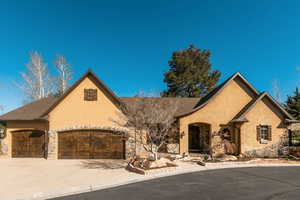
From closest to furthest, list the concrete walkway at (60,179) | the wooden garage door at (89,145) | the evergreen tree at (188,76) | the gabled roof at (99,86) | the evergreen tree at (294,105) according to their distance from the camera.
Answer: the concrete walkway at (60,179), the wooden garage door at (89,145), the gabled roof at (99,86), the evergreen tree at (294,105), the evergreen tree at (188,76)

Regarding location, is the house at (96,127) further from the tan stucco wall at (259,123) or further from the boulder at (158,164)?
the boulder at (158,164)

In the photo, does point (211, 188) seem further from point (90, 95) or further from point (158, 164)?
point (90, 95)

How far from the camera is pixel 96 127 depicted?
603 inches

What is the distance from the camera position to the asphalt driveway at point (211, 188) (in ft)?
22.6

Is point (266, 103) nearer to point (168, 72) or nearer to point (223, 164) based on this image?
point (223, 164)

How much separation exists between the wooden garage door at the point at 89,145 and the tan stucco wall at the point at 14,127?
2.24m

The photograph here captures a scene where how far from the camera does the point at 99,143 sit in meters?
15.4

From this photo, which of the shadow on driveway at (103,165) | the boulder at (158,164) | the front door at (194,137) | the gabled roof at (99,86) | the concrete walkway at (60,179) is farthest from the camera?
the front door at (194,137)

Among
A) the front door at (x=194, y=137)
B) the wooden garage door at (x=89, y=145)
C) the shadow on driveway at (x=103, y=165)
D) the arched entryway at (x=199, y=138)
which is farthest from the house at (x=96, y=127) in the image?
the front door at (x=194, y=137)

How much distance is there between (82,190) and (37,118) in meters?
10.5

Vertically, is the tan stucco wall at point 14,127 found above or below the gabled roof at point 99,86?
below

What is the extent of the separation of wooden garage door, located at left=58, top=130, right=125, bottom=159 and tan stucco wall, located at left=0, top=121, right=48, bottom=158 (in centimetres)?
224

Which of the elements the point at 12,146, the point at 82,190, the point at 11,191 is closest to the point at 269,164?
the point at 82,190

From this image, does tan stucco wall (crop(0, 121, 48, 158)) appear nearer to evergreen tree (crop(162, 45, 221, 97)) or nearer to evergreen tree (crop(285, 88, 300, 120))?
evergreen tree (crop(162, 45, 221, 97))
